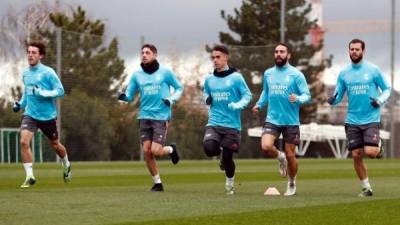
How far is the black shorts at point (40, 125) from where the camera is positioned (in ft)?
58.3

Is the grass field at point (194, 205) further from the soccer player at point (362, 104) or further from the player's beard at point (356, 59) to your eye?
the player's beard at point (356, 59)

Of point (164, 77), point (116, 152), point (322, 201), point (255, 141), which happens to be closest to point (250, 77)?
point (255, 141)

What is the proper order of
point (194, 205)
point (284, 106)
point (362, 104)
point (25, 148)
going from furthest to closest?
point (25, 148)
point (284, 106)
point (362, 104)
point (194, 205)

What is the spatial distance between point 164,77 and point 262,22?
41.0 metres

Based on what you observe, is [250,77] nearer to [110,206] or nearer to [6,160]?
[6,160]

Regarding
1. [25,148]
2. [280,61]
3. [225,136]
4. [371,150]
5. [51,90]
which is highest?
[280,61]

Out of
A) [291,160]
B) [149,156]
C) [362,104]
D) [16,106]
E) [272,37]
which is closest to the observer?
[362,104]

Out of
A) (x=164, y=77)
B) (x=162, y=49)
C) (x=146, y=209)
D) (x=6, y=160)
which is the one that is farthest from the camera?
(x=162, y=49)

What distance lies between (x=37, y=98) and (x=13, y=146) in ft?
63.1

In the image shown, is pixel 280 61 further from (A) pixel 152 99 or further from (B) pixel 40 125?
(B) pixel 40 125

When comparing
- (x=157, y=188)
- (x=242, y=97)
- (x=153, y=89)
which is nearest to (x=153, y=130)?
(x=153, y=89)

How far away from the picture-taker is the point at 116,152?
40625 mm

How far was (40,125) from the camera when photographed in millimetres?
17906

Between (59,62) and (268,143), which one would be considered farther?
(59,62)
